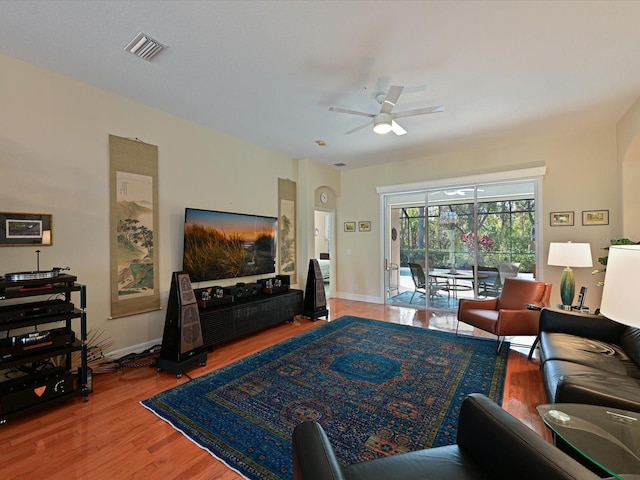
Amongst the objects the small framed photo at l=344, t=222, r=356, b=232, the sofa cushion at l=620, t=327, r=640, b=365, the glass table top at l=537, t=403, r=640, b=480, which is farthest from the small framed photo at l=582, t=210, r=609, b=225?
the glass table top at l=537, t=403, r=640, b=480

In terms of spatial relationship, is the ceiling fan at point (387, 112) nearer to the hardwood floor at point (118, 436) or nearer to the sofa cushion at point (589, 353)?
the sofa cushion at point (589, 353)

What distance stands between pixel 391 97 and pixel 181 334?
10.5 ft

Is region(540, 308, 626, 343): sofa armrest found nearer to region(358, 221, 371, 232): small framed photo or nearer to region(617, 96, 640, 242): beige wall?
region(617, 96, 640, 242): beige wall

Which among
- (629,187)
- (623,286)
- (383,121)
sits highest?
(383,121)

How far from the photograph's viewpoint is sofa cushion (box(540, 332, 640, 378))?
2168 millimetres

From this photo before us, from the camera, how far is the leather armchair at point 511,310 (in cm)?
349

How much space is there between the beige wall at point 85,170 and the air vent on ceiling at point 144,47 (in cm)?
104

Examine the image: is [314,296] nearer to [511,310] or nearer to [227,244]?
[227,244]

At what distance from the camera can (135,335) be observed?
3.46m

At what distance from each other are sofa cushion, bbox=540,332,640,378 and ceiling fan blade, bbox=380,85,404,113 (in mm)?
2629

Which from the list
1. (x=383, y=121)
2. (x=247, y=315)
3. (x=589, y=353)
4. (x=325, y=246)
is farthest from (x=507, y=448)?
(x=325, y=246)

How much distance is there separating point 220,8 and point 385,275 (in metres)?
5.38

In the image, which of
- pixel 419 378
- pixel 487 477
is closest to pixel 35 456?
pixel 487 477

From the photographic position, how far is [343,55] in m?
2.56
